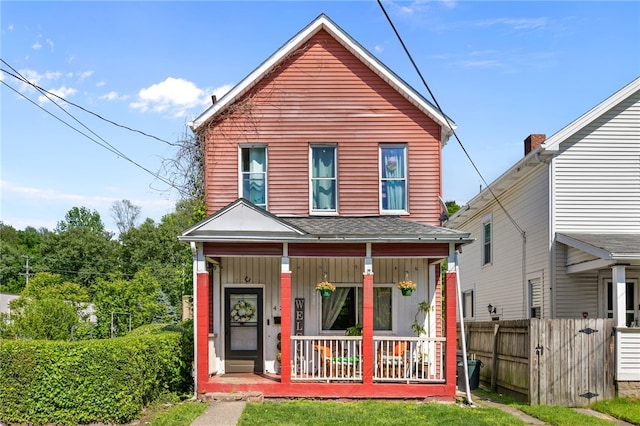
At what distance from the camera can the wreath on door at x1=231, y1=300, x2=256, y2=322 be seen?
15789mm

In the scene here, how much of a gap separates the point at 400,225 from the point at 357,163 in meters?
2.24

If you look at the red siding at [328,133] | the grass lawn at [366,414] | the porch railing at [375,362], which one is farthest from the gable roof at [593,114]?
the grass lawn at [366,414]

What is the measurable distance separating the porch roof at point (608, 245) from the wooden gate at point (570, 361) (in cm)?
134

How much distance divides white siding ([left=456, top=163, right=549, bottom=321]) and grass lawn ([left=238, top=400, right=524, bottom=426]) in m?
→ 5.57

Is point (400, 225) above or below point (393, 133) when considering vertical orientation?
below

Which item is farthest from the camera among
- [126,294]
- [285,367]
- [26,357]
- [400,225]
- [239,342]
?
[126,294]

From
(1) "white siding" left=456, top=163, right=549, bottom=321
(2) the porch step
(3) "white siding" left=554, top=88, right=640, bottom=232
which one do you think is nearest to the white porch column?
(3) "white siding" left=554, top=88, right=640, bottom=232

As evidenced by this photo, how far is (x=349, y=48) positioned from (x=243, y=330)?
23.9 feet

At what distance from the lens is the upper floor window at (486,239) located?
22.5 m

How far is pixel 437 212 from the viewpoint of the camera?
52.1 ft

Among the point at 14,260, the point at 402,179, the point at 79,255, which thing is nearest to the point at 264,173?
the point at 402,179

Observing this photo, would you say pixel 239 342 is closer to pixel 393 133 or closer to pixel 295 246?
pixel 295 246

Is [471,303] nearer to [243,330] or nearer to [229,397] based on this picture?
[243,330]

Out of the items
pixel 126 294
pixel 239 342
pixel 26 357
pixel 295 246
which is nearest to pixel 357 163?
pixel 295 246
